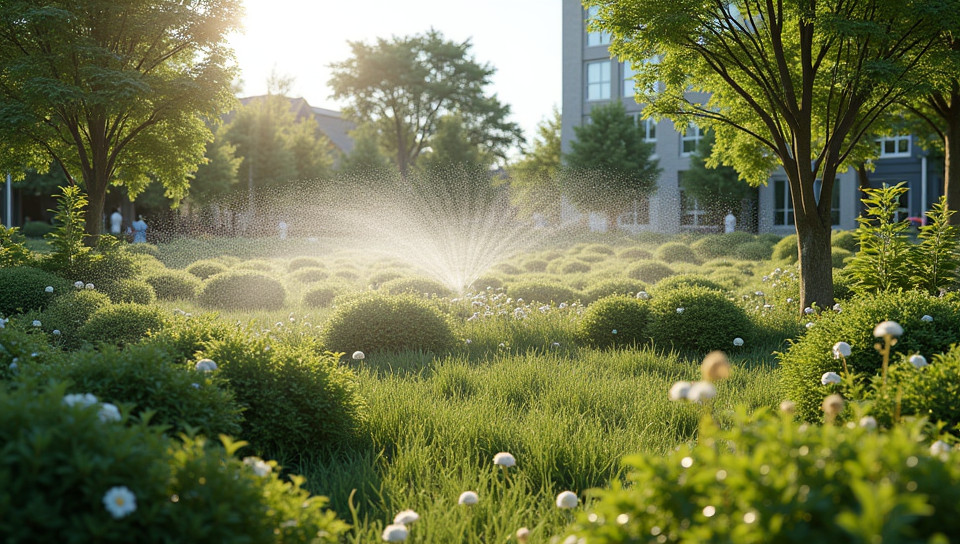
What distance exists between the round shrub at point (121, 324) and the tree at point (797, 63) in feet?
20.2

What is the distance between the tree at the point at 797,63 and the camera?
793cm

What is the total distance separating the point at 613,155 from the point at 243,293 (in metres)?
26.8

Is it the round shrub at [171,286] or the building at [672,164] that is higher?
the building at [672,164]

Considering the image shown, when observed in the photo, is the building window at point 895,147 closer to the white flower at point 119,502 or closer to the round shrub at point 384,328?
the round shrub at point 384,328

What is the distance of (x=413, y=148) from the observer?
1855 inches

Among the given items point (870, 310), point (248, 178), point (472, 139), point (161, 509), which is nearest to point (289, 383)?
point (161, 509)

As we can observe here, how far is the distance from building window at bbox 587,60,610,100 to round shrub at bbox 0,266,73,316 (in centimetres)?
3571

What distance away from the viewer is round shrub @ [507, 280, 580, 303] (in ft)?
35.1

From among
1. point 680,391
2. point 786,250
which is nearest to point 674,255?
point 786,250

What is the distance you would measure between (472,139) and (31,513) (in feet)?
149

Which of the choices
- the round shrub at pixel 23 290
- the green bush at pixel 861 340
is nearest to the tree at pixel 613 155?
the round shrub at pixel 23 290

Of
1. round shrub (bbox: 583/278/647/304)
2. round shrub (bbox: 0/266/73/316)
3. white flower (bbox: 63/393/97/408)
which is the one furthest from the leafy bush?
white flower (bbox: 63/393/97/408)

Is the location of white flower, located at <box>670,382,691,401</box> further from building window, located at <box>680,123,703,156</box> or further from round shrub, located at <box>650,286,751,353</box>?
building window, located at <box>680,123,703,156</box>

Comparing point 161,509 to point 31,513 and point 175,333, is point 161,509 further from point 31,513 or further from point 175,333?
point 175,333
